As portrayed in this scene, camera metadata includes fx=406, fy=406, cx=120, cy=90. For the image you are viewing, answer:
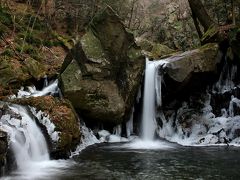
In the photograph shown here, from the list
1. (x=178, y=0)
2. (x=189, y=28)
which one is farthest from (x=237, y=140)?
(x=178, y=0)

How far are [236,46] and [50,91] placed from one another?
7.17 meters

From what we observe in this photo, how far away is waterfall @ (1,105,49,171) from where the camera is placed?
945 centimetres

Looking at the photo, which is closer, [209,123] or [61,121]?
[61,121]

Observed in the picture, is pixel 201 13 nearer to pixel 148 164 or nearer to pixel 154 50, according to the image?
pixel 154 50

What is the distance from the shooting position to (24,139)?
9.88 m

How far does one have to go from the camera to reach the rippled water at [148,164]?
29.1 ft

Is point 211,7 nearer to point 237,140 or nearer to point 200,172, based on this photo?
point 237,140

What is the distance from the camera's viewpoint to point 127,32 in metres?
15.4

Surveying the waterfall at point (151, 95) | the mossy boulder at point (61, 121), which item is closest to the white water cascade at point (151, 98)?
the waterfall at point (151, 95)

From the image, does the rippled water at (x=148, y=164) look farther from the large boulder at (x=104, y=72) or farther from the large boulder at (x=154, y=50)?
the large boulder at (x=154, y=50)

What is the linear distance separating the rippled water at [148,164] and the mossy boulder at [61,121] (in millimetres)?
442

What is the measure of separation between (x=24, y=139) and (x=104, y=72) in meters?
5.38

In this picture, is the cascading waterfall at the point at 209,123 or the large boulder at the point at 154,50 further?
the large boulder at the point at 154,50

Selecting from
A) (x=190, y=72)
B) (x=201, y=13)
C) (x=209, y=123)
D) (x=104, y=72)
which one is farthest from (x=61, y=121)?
(x=201, y=13)
